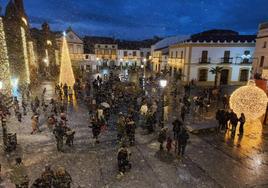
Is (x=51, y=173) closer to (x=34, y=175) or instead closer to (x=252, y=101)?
(x=34, y=175)

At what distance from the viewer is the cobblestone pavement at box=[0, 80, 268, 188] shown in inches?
318

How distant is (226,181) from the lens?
8102 millimetres

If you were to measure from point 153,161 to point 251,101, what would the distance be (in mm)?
7126

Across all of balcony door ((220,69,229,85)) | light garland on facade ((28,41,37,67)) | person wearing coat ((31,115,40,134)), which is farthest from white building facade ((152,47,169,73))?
person wearing coat ((31,115,40,134))

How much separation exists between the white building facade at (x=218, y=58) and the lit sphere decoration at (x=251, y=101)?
19.0 meters

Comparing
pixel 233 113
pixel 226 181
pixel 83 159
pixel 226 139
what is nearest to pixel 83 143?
pixel 83 159

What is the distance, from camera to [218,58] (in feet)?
104

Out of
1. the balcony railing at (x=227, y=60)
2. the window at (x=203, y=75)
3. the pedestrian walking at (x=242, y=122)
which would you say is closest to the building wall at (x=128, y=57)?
the window at (x=203, y=75)

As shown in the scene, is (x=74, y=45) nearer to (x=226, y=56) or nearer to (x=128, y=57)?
(x=128, y=57)

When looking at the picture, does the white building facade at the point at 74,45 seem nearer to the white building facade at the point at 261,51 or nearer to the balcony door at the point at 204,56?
the balcony door at the point at 204,56

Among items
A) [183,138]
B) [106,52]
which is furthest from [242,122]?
[106,52]

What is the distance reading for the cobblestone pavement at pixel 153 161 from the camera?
807cm

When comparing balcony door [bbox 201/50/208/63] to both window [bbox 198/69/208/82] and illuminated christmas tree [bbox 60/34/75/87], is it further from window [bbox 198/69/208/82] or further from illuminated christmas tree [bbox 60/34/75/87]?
illuminated christmas tree [bbox 60/34/75/87]

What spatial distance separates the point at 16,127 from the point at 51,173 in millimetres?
7858
